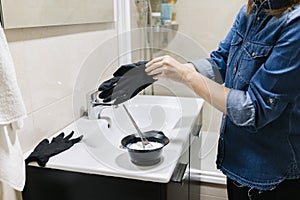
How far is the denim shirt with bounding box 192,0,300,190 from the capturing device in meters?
0.85

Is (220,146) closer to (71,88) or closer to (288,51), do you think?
(288,51)

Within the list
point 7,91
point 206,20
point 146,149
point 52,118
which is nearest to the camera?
point 7,91

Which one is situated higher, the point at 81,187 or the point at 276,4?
the point at 276,4

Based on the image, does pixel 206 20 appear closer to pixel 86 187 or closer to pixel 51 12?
pixel 51 12

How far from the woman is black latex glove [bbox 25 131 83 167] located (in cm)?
41

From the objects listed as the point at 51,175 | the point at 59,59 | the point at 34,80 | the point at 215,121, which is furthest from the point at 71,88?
the point at 215,121

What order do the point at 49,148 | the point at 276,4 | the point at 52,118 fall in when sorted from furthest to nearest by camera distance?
the point at 52,118
the point at 49,148
the point at 276,4

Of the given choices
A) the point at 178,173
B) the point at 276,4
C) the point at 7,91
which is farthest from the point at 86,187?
the point at 276,4

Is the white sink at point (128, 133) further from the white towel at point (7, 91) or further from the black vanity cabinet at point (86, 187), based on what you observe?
the white towel at point (7, 91)

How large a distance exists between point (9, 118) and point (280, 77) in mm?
725

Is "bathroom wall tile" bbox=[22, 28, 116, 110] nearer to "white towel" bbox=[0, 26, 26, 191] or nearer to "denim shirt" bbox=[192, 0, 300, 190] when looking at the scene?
"white towel" bbox=[0, 26, 26, 191]

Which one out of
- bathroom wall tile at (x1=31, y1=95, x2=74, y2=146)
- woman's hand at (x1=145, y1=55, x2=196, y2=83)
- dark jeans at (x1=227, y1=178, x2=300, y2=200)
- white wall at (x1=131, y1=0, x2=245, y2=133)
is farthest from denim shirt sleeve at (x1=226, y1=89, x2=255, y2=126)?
white wall at (x1=131, y1=0, x2=245, y2=133)

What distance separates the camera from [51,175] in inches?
41.6

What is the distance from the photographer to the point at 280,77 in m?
0.84
